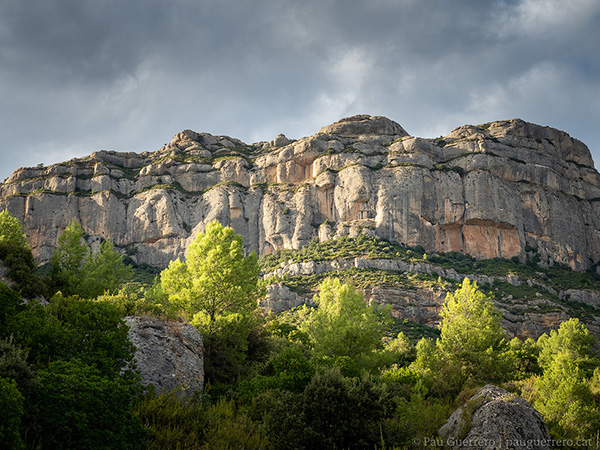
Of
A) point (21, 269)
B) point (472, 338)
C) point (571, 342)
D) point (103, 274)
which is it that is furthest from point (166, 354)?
point (571, 342)

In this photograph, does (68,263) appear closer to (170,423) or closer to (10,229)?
(10,229)

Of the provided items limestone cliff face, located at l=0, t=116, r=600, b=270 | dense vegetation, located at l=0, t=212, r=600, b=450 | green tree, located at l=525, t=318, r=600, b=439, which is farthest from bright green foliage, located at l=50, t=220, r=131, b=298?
limestone cliff face, located at l=0, t=116, r=600, b=270

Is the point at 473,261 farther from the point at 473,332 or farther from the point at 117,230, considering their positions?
the point at 117,230

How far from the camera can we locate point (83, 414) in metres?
7.73

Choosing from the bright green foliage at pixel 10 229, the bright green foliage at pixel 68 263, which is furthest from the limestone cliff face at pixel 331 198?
the bright green foliage at pixel 10 229

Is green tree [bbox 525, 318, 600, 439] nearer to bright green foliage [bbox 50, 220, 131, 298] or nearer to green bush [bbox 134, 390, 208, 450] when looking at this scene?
green bush [bbox 134, 390, 208, 450]

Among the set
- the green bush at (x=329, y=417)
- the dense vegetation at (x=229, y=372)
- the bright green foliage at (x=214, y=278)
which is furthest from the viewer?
the bright green foliage at (x=214, y=278)

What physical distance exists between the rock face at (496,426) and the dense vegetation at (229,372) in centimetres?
135

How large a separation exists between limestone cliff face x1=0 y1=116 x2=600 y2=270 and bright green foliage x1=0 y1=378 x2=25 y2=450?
98144mm

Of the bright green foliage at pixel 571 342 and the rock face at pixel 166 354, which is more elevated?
the rock face at pixel 166 354

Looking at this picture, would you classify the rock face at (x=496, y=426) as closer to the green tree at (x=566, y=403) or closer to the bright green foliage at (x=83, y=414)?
the green tree at (x=566, y=403)

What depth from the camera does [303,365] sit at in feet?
54.6

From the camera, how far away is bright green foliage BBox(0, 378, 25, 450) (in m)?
6.51

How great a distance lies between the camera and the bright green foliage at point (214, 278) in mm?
22719
